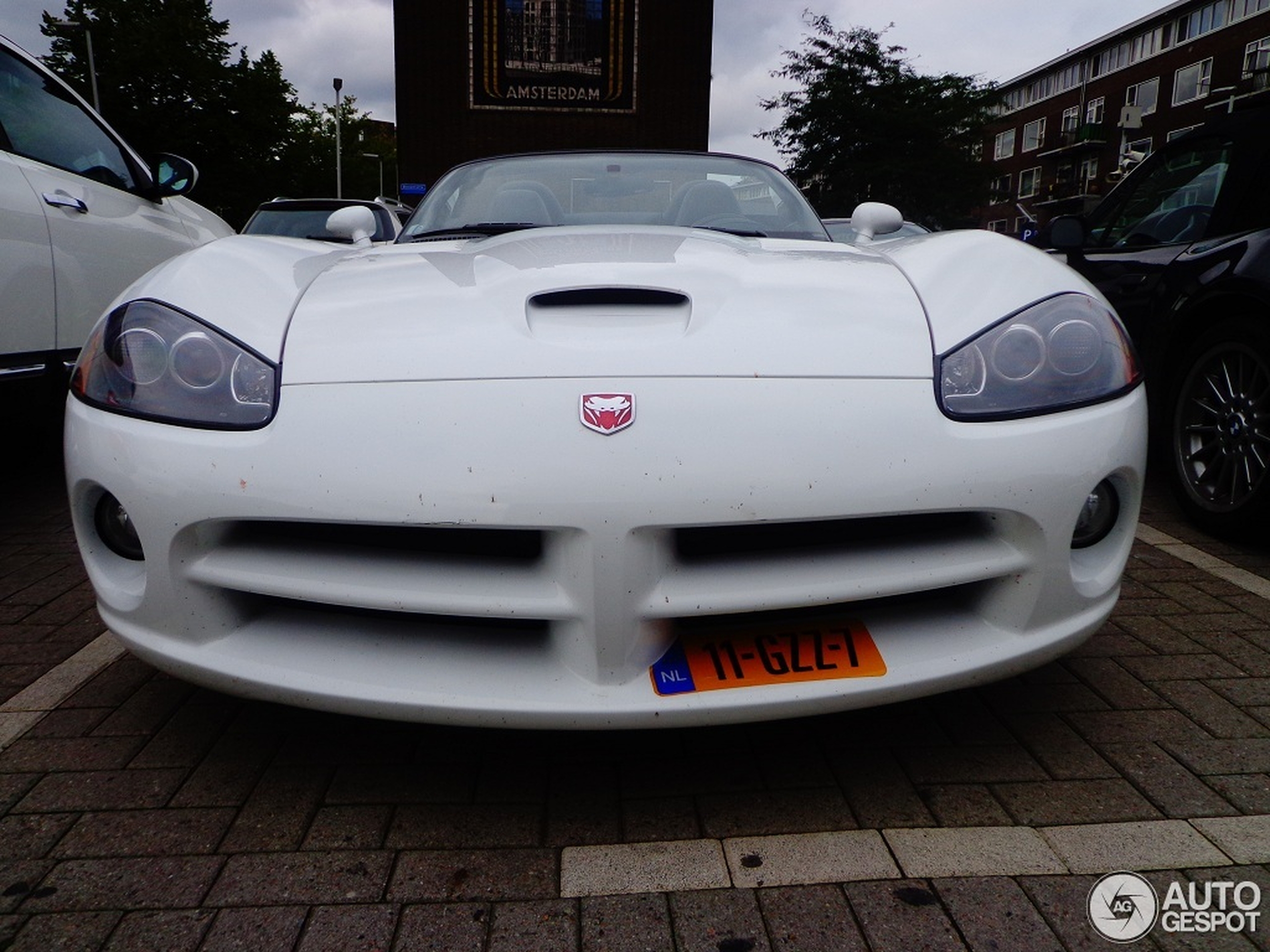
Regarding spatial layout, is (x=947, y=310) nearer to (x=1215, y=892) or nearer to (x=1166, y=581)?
(x=1215, y=892)

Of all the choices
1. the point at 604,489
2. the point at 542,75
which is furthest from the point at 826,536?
the point at 542,75

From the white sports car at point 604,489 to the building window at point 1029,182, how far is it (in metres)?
67.5

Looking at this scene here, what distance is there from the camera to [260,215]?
9.54 m

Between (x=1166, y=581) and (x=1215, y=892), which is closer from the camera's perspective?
(x=1215, y=892)

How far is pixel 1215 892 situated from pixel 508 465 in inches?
50.6

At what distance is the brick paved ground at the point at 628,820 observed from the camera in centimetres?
140

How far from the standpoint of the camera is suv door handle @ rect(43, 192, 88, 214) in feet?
11.5

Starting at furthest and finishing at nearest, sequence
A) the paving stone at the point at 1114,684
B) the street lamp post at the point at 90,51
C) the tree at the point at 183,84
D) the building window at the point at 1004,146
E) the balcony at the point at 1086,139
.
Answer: the building window at the point at 1004,146
the balcony at the point at 1086,139
the tree at the point at 183,84
the street lamp post at the point at 90,51
the paving stone at the point at 1114,684

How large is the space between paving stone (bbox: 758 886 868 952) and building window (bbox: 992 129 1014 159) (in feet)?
234

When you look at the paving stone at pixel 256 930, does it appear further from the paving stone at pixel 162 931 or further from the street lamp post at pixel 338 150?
the street lamp post at pixel 338 150

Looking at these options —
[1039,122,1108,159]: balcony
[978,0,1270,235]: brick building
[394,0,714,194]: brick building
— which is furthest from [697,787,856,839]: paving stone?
[1039,122,1108,159]: balcony

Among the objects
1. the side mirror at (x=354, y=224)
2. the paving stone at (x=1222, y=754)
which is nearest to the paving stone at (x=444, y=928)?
the paving stone at (x=1222, y=754)

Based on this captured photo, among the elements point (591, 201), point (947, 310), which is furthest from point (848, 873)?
point (591, 201)

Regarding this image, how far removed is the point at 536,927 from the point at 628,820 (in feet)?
1.05
